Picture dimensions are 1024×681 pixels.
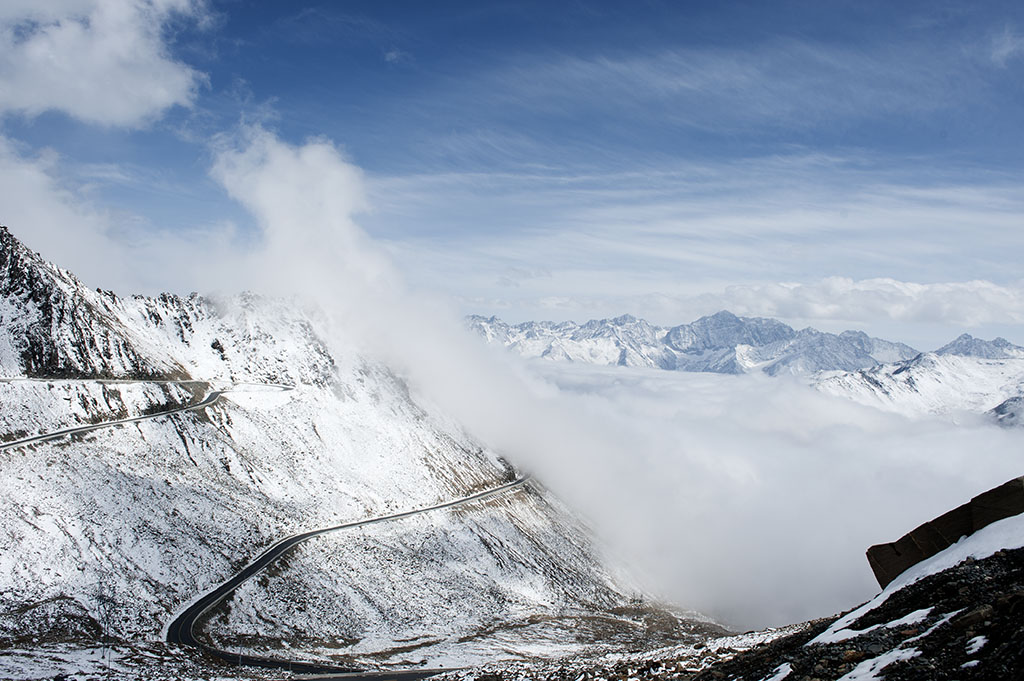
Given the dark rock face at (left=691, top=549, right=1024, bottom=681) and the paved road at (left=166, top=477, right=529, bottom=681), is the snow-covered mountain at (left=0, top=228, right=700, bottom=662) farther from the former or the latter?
the dark rock face at (left=691, top=549, right=1024, bottom=681)

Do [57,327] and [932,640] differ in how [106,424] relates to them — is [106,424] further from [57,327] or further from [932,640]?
[932,640]

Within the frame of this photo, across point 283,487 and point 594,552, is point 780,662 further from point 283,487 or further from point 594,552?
point 594,552

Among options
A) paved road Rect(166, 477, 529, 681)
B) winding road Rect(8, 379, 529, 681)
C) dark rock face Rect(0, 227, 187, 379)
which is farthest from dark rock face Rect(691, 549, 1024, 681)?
dark rock face Rect(0, 227, 187, 379)

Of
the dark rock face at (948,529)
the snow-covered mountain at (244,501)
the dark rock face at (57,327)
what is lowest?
the dark rock face at (948,529)

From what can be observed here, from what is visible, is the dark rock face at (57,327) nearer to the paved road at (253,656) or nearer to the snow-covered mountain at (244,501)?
the snow-covered mountain at (244,501)

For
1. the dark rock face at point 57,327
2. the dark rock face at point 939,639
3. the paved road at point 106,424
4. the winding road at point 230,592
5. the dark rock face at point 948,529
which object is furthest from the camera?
the dark rock face at point 57,327

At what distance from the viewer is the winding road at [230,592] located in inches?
2579

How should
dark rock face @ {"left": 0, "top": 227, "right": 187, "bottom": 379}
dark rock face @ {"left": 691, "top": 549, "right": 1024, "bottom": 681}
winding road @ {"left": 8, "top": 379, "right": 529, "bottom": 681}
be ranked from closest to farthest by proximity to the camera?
1. dark rock face @ {"left": 691, "top": 549, "right": 1024, "bottom": 681}
2. winding road @ {"left": 8, "top": 379, "right": 529, "bottom": 681}
3. dark rock face @ {"left": 0, "top": 227, "right": 187, "bottom": 379}

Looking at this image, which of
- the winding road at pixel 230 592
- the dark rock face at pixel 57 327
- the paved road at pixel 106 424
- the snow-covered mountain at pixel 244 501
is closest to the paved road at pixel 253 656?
the winding road at pixel 230 592

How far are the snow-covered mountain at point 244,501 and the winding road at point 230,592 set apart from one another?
6.05ft

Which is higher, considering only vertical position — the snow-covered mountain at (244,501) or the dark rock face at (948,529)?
the snow-covered mountain at (244,501)

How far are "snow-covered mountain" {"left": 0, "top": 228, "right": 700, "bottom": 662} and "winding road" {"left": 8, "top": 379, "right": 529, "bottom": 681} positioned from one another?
184cm

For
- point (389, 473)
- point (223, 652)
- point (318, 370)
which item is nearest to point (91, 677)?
point (223, 652)

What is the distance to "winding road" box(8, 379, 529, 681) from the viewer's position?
6550cm
